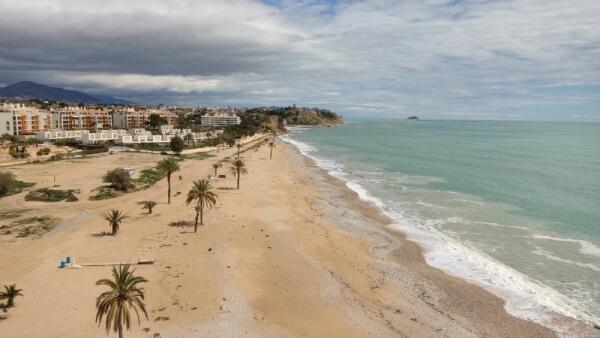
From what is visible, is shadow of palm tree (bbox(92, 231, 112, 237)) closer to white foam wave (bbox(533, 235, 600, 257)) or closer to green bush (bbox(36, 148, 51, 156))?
white foam wave (bbox(533, 235, 600, 257))

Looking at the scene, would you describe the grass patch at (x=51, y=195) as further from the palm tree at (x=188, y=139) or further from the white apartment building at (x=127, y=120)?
the white apartment building at (x=127, y=120)

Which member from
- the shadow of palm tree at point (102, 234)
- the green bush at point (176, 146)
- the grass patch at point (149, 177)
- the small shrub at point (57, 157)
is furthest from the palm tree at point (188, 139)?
the shadow of palm tree at point (102, 234)

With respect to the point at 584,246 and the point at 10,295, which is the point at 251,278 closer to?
the point at 10,295

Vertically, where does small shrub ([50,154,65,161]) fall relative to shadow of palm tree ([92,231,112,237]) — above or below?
above

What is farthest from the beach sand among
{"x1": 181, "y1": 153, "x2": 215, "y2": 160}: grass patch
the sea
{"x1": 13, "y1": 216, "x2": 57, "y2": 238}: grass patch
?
{"x1": 181, "y1": 153, "x2": 215, "y2": 160}: grass patch

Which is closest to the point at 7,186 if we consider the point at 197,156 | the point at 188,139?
the point at 197,156

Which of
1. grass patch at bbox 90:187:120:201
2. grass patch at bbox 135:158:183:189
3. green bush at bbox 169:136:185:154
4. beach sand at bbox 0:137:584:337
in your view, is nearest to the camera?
beach sand at bbox 0:137:584:337
